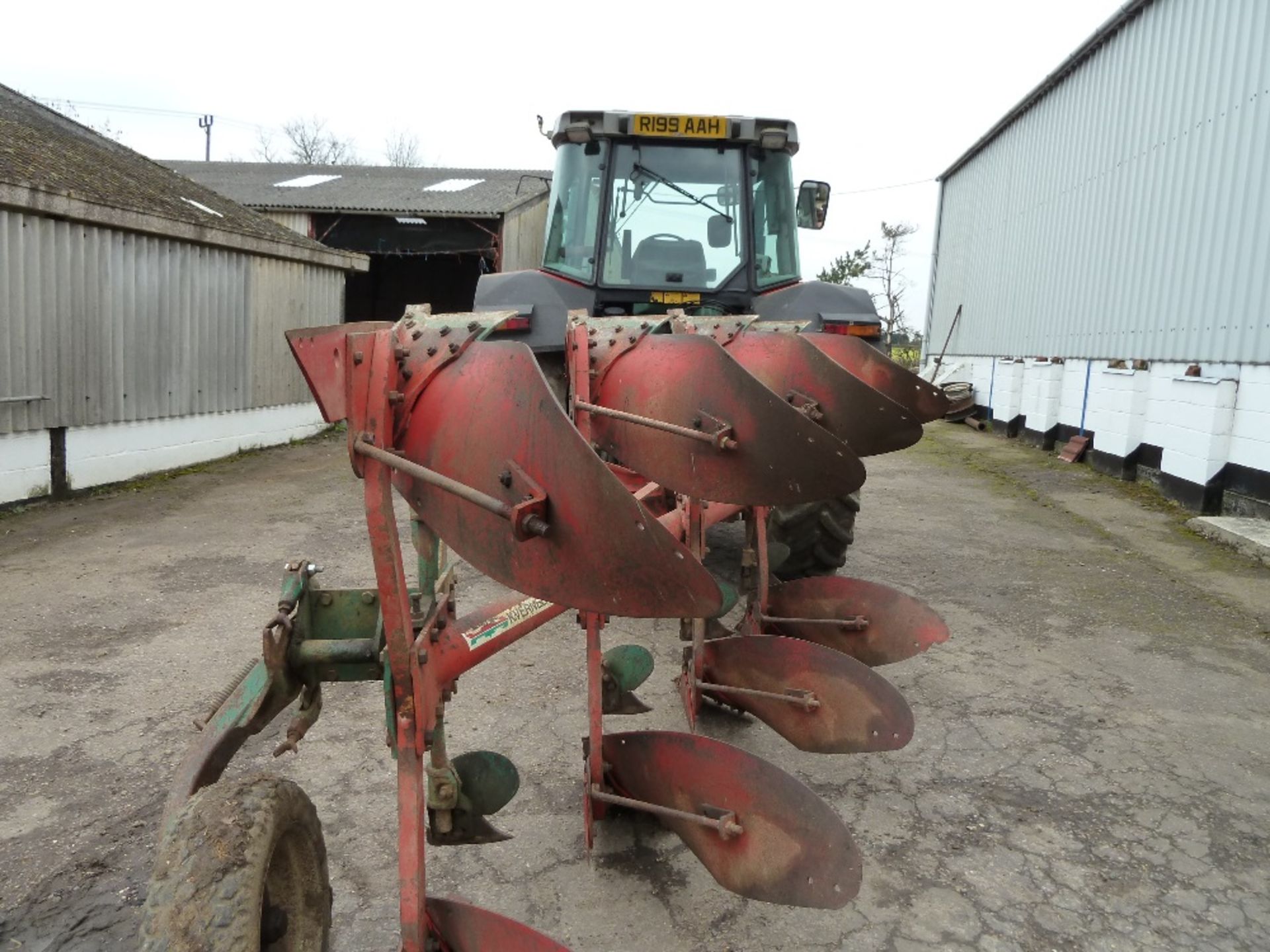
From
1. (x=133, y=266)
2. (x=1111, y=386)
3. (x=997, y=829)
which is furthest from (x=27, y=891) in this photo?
(x=1111, y=386)

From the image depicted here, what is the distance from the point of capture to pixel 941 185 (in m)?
17.5

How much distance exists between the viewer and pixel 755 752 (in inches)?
109

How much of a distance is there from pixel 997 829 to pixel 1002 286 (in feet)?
38.9

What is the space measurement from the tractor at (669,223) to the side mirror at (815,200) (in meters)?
0.23

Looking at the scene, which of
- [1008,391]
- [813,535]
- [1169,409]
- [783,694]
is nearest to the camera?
[783,694]

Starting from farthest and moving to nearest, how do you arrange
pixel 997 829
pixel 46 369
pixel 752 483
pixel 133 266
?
pixel 133 266
pixel 46 369
pixel 997 829
pixel 752 483

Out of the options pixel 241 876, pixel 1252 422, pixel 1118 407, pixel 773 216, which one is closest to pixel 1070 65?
pixel 1118 407

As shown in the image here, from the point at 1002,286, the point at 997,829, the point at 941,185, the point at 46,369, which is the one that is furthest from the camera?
the point at 941,185

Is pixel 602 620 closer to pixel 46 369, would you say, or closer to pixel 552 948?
pixel 552 948

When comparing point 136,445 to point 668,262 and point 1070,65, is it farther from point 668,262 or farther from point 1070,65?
point 1070,65

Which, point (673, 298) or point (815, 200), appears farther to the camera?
point (815, 200)

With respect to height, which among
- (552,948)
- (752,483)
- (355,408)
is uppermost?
(355,408)

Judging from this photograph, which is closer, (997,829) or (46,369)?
(997,829)

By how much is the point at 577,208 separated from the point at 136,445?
4154 millimetres
